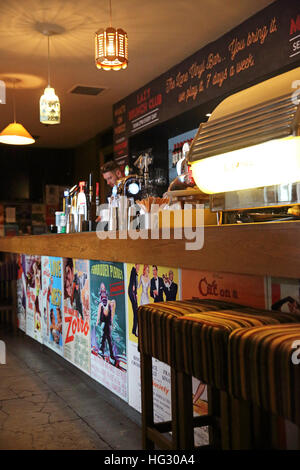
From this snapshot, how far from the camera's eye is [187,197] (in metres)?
1.98

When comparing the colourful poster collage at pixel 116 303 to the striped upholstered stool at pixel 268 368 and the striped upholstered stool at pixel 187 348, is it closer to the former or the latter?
the striped upholstered stool at pixel 187 348

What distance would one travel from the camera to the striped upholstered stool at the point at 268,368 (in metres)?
0.96

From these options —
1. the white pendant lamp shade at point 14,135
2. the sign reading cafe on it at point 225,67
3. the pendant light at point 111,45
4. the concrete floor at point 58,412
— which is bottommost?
the concrete floor at point 58,412

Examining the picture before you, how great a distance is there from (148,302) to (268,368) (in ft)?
4.14

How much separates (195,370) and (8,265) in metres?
3.85

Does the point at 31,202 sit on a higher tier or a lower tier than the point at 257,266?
higher

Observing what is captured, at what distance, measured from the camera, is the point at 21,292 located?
185 inches

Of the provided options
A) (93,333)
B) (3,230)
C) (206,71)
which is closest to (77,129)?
(3,230)

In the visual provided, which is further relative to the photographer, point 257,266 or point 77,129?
point 77,129

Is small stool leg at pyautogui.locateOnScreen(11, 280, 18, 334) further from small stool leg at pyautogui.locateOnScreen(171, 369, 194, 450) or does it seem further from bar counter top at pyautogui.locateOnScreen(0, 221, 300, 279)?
small stool leg at pyautogui.locateOnScreen(171, 369, 194, 450)

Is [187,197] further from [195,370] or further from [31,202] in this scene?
[31,202]

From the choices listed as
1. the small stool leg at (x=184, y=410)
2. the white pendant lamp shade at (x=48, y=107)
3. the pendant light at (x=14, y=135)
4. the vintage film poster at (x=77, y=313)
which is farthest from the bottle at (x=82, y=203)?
the pendant light at (x=14, y=135)

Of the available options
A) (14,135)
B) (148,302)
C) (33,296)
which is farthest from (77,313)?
(14,135)

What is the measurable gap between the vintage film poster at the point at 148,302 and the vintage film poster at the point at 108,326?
9 centimetres
